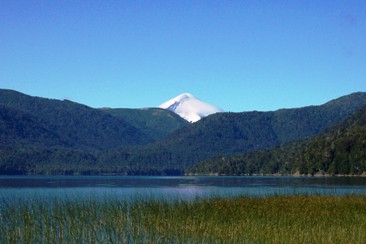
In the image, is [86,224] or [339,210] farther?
[339,210]

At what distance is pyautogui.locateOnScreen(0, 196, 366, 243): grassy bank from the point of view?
33.6m

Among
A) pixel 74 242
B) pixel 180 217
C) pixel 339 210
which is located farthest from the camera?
pixel 339 210

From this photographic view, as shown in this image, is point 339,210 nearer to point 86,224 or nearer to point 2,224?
point 86,224

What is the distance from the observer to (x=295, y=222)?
37.6 metres

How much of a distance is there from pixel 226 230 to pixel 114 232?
6060mm

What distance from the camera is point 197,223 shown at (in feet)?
125

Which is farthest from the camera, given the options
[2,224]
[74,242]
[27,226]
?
[2,224]

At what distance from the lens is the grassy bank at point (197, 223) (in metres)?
33.6

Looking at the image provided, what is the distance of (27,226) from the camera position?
117ft

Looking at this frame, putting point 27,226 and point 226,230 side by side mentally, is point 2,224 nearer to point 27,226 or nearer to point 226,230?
point 27,226

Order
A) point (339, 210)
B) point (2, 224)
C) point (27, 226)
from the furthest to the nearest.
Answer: point (339, 210) → point (2, 224) → point (27, 226)

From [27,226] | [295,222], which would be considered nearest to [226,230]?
[295,222]

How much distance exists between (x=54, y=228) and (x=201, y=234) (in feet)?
25.8

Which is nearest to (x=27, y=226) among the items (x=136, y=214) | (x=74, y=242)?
(x=74, y=242)
